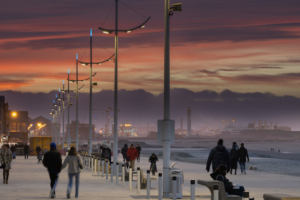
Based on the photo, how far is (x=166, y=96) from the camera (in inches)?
703

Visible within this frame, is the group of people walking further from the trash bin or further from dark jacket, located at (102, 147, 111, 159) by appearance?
dark jacket, located at (102, 147, 111, 159)

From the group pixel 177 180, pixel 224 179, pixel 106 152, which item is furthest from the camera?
pixel 106 152

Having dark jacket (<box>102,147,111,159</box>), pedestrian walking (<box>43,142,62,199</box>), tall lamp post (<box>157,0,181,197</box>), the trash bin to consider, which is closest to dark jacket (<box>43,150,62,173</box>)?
pedestrian walking (<box>43,142,62,199</box>)

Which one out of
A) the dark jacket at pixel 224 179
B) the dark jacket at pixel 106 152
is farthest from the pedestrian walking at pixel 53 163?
the dark jacket at pixel 106 152

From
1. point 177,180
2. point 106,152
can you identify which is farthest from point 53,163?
point 106,152

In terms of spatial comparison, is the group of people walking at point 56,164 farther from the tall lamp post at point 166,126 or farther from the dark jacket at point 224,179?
the dark jacket at point 224,179

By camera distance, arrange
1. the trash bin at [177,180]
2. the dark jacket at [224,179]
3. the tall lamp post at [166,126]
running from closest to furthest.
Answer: the dark jacket at [224,179], the trash bin at [177,180], the tall lamp post at [166,126]

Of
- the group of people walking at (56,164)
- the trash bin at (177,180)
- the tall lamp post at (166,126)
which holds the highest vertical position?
the tall lamp post at (166,126)

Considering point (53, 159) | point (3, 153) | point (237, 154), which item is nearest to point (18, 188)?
point (3, 153)

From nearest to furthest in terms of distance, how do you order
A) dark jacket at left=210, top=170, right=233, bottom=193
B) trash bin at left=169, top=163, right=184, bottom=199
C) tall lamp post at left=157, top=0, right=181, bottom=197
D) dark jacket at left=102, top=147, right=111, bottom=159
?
dark jacket at left=210, top=170, right=233, bottom=193, trash bin at left=169, top=163, right=184, bottom=199, tall lamp post at left=157, top=0, right=181, bottom=197, dark jacket at left=102, top=147, right=111, bottom=159

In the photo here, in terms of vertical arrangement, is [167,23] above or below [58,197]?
above

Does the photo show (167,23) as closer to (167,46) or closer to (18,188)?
(167,46)

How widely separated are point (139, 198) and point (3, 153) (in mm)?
8813

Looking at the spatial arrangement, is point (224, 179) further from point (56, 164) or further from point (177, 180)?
point (56, 164)
